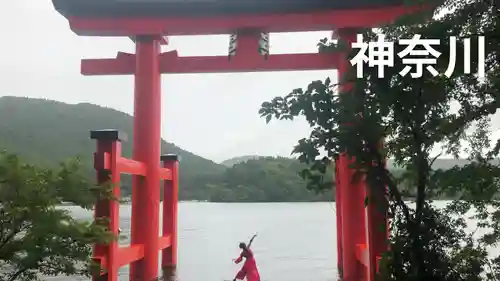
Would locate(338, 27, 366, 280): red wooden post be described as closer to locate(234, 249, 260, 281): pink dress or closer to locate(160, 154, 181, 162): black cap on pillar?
locate(234, 249, 260, 281): pink dress

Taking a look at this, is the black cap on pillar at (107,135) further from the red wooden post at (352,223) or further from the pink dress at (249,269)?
the red wooden post at (352,223)

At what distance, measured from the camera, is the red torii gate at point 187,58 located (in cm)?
766

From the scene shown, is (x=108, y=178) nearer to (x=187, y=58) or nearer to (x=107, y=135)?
(x=107, y=135)

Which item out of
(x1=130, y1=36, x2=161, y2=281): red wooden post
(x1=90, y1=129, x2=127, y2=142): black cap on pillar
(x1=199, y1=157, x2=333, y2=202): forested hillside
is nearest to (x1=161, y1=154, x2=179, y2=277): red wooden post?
(x1=130, y1=36, x2=161, y2=281): red wooden post

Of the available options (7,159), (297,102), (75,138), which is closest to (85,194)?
(7,159)

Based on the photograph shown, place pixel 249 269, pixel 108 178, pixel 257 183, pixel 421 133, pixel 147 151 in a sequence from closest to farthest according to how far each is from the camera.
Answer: pixel 421 133 < pixel 108 178 < pixel 249 269 < pixel 147 151 < pixel 257 183

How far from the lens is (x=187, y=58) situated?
27.2 ft

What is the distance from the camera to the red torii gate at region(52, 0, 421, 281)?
25.1 feet

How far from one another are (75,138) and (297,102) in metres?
34.5

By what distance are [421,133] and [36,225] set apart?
121 inches

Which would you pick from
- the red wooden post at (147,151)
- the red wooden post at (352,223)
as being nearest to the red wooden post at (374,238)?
Result: the red wooden post at (352,223)

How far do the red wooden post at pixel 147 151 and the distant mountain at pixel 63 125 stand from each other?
79.1 feet

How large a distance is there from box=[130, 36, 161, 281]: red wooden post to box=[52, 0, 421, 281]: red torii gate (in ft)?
0.05

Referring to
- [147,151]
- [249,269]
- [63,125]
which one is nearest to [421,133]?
[249,269]
